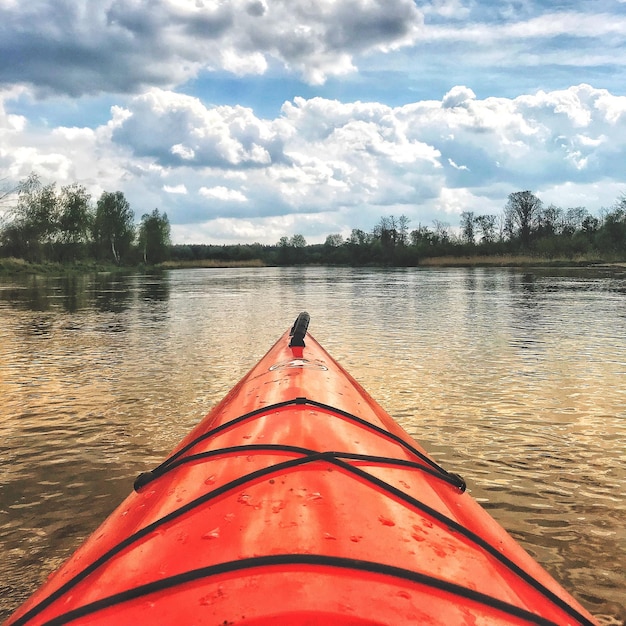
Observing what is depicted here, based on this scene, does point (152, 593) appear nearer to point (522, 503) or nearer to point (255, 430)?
point (255, 430)

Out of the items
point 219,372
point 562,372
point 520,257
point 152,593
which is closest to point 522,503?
point 152,593

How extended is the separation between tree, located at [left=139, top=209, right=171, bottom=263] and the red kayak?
80178 millimetres

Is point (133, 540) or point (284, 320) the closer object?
point (133, 540)

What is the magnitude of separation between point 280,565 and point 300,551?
0.08 metres

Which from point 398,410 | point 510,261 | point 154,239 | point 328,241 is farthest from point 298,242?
point 398,410

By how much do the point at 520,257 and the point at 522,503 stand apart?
178ft

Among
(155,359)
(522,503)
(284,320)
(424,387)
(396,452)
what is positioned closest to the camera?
(396,452)

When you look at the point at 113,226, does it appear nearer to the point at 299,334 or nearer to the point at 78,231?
the point at 78,231

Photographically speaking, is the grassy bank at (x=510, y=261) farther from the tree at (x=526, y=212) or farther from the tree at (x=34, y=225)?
the tree at (x=34, y=225)

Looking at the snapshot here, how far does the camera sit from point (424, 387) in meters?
7.09

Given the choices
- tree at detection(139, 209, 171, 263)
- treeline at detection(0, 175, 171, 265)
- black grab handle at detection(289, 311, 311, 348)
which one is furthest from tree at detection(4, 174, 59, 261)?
black grab handle at detection(289, 311, 311, 348)

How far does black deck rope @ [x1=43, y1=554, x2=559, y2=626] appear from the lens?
1.50 m

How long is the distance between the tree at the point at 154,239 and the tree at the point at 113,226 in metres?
6.00

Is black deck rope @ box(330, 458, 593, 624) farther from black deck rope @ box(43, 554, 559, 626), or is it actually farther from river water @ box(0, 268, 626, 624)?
river water @ box(0, 268, 626, 624)
